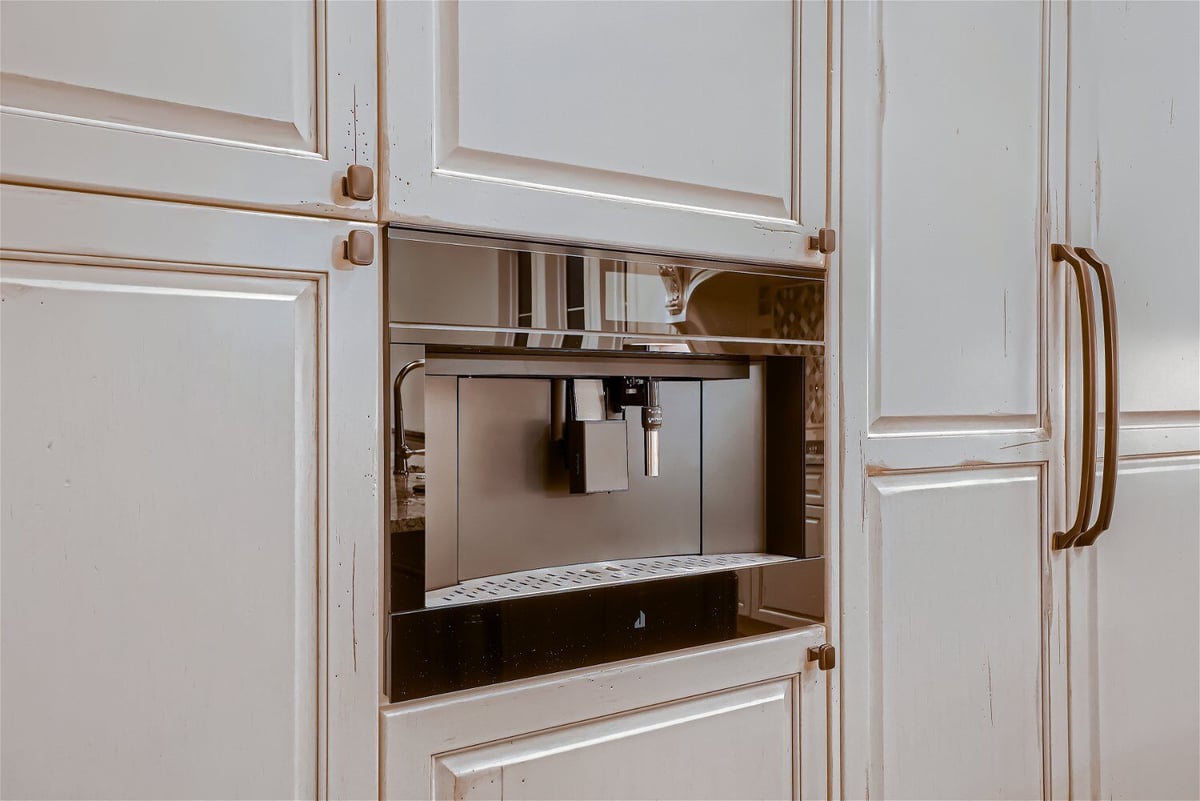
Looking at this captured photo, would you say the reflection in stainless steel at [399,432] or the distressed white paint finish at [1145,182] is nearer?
the reflection in stainless steel at [399,432]

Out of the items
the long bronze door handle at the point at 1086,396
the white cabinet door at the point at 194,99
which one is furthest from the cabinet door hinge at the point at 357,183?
the long bronze door handle at the point at 1086,396

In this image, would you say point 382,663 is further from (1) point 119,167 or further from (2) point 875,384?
(2) point 875,384

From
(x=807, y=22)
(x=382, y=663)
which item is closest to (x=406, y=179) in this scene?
(x=382, y=663)

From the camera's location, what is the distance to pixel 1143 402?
1521 mm

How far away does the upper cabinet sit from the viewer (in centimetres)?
88

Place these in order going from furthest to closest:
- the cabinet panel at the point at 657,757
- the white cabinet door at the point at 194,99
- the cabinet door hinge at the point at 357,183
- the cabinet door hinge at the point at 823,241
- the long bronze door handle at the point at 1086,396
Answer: the long bronze door handle at the point at 1086,396
the cabinet door hinge at the point at 823,241
the cabinet panel at the point at 657,757
the cabinet door hinge at the point at 357,183
the white cabinet door at the point at 194,99

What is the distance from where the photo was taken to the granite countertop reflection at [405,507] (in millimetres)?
873

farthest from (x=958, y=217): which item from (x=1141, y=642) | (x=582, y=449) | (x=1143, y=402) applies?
(x=1141, y=642)

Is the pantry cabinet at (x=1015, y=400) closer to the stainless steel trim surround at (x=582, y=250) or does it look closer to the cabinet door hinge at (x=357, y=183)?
the stainless steel trim surround at (x=582, y=250)

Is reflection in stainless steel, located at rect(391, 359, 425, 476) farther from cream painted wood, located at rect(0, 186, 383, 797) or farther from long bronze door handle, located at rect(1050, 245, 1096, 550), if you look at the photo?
long bronze door handle, located at rect(1050, 245, 1096, 550)

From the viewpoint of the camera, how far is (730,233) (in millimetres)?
1084

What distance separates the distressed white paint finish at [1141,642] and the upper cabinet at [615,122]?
81 cm

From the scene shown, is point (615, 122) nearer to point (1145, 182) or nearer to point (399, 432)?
point (399, 432)

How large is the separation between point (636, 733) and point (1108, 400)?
3.10 feet
